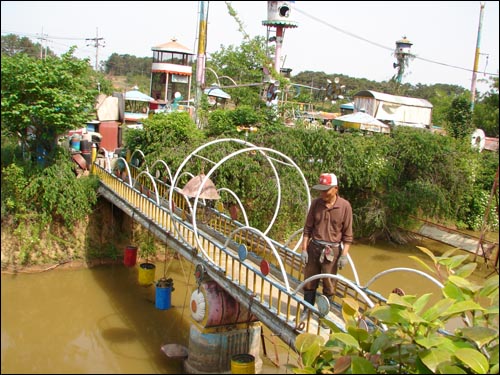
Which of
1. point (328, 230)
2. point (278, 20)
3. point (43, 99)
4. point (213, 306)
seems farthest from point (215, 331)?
point (278, 20)

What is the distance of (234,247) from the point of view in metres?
8.46

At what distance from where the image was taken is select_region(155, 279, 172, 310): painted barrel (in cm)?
896

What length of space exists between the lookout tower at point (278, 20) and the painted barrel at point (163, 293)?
14349mm

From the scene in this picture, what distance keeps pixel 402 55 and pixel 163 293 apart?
23.5m

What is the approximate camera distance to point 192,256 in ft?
25.7

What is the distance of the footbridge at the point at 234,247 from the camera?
17.8ft

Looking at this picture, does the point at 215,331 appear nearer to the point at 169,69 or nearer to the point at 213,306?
the point at 213,306

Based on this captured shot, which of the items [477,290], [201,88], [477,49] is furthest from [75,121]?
[477,49]

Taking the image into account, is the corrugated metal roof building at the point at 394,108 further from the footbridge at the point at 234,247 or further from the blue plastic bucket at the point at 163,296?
the blue plastic bucket at the point at 163,296

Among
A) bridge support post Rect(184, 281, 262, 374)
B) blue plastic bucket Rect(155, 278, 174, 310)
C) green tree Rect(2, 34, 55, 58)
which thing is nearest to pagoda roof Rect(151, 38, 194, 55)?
green tree Rect(2, 34, 55, 58)

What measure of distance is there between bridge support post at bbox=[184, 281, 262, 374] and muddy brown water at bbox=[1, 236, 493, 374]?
479mm

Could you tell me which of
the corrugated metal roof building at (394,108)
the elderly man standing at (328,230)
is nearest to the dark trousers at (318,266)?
the elderly man standing at (328,230)

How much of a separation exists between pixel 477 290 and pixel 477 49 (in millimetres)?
19753

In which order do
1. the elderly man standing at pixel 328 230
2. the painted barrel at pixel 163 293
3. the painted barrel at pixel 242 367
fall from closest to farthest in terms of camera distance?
Answer: the elderly man standing at pixel 328 230 < the painted barrel at pixel 242 367 < the painted barrel at pixel 163 293
